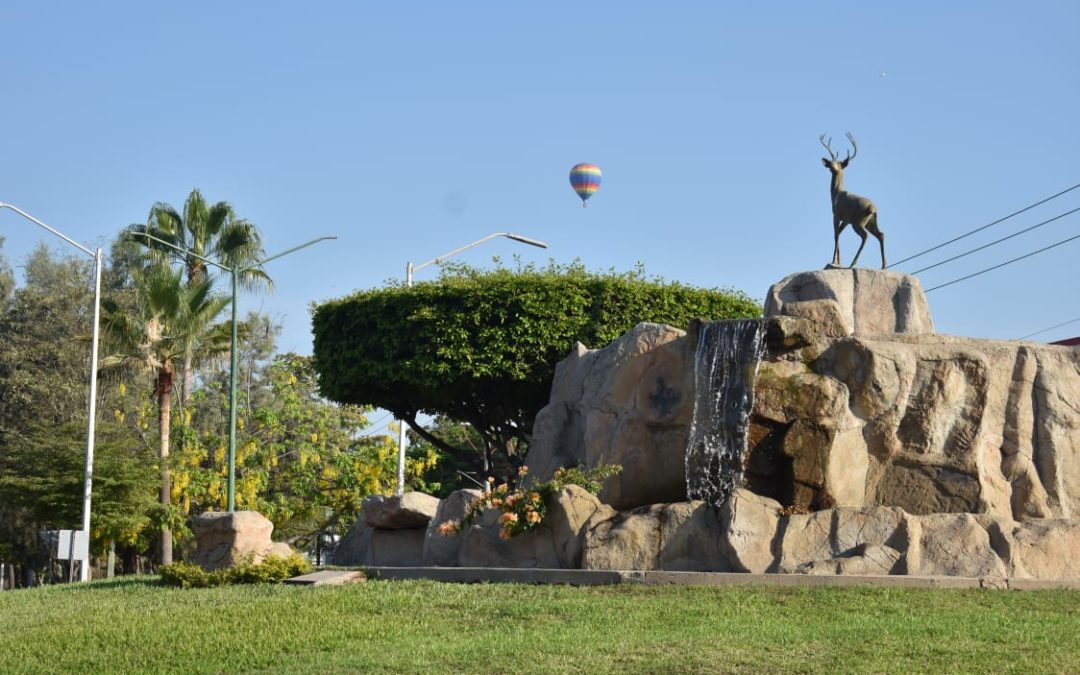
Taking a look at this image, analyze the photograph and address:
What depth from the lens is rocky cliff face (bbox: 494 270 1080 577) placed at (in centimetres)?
1659

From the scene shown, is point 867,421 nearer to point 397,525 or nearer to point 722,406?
point 722,406

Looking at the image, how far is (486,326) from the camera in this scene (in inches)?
1201

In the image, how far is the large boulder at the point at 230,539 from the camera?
805 inches

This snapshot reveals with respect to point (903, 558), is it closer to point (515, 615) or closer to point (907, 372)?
point (907, 372)

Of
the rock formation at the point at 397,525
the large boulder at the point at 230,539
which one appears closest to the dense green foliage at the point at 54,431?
the rock formation at the point at 397,525

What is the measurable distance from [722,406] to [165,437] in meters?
22.1

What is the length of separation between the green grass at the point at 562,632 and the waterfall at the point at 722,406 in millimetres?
3169

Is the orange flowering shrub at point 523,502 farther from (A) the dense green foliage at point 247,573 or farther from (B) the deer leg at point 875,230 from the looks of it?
(B) the deer leg at point 875,230

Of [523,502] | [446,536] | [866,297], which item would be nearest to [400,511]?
[446,536]

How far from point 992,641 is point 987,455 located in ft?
23.9

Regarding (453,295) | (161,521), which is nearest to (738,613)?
(453,295)

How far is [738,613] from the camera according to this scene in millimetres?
14102

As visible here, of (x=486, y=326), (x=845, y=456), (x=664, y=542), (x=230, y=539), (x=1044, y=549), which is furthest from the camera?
(x=486, y=326)

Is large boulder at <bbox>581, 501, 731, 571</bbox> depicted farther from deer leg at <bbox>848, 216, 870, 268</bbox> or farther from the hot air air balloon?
the hot air air balloon
